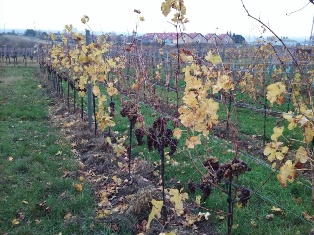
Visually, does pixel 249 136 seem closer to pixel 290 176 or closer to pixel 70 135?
pixel 70 135

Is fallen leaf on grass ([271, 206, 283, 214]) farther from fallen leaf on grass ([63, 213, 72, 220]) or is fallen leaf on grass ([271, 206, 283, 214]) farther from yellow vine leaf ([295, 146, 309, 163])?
fallen leaf on grass ([63, 213, 72, 220])

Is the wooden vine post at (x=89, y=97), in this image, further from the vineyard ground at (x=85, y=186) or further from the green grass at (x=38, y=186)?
the green grass at (x=38, y=186)

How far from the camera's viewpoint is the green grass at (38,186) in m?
3.60

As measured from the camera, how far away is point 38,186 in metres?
4.44

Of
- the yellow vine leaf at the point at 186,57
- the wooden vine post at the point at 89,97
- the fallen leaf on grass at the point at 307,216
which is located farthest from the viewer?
the wooden vine post at the point at 89,97

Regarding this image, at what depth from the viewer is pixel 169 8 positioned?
2.80m

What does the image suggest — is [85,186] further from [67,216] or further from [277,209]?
[277,209]

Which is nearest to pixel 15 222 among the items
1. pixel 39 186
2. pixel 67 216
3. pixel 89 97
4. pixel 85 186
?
pixel 67 216

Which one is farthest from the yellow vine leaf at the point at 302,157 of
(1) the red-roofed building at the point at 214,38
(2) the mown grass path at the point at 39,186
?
(2) the mown grass path at the point at 39,186

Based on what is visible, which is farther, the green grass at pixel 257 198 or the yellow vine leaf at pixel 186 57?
the green grass at pixel 257 198

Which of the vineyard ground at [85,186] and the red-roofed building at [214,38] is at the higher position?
the red-roofed building at [214,38]

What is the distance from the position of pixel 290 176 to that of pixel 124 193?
2.77 meters

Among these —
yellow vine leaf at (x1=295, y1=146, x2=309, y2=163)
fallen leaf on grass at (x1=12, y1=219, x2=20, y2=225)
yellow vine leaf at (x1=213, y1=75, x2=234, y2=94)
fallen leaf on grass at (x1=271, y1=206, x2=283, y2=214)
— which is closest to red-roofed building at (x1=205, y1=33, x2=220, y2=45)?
yellow vine leaf at (x1=213, y1=75, x2=234, y2=94)

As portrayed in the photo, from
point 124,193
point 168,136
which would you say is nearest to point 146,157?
point 124,193
